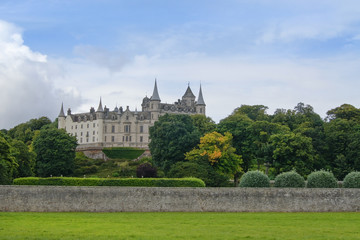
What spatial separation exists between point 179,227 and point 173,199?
9275 mm

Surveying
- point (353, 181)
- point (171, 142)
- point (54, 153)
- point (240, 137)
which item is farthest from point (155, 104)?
point (353, 181)

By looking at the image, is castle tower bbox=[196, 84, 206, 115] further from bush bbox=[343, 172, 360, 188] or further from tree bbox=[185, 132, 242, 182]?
bush bbox=[343, 172, 360, 188]

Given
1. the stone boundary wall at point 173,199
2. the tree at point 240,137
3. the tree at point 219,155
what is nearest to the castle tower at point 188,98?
the tree at point 240,137

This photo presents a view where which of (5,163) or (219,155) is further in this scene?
(219,155)

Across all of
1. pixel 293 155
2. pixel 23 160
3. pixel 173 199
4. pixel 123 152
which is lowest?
pixel 173 199

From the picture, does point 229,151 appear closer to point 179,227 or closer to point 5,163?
point 5,163

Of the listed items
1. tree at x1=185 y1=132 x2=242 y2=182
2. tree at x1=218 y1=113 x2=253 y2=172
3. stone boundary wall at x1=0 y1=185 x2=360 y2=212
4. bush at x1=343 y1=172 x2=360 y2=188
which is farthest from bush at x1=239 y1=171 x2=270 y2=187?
tree at x1=218 y1=113 x2=253 y2=172

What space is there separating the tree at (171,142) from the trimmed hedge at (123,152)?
3576 cm

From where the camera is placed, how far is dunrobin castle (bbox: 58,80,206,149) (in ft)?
375

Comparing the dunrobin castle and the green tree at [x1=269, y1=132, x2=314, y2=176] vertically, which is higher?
the dunrobin castle

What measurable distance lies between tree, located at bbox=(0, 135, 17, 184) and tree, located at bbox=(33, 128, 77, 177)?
101 feet

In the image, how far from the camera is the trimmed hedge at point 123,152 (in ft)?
343

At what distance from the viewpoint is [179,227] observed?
21078 millimetres

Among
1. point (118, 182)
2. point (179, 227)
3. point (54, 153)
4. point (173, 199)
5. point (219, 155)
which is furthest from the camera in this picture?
point (54, 153)
